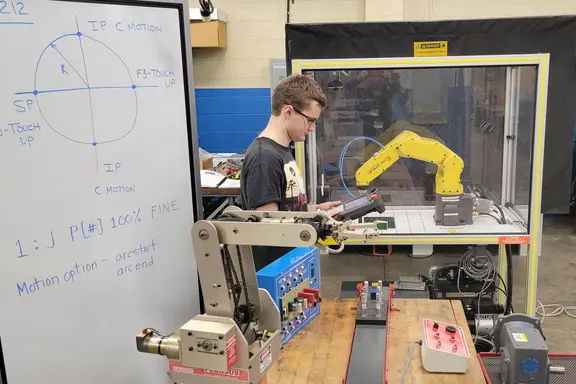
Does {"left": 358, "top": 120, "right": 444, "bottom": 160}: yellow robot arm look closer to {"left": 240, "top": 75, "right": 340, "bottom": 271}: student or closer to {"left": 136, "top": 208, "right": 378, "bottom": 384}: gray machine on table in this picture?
{"left": 240, "top": 75, "right": 340, "bottom": 271}: student

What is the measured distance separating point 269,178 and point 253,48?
3.69 m

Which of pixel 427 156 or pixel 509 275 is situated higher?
pixel 427 156

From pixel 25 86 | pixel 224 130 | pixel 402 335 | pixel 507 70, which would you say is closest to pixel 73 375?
pixel 25 86

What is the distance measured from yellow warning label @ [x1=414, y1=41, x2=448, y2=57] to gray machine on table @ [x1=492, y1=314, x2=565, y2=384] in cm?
155

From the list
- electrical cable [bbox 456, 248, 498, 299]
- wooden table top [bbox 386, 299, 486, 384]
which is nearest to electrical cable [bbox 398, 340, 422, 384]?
wooden table top [bbox 386, 299, 486, 384]

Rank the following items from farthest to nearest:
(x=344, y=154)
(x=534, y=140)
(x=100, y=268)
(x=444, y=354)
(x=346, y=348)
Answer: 1. (x=344, y=154)
2. (x=534, y=140)
3. (x=346, y=348)
4. (x=444, y=354)
5. (x=100, y=268)

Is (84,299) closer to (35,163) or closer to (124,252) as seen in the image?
(124,252)

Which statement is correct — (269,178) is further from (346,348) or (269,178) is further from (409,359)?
(409,359)

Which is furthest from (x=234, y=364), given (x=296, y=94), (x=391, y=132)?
(x=391, y=132)

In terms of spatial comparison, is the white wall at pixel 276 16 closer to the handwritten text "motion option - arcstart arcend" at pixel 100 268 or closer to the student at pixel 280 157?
the student at pixel 280 157

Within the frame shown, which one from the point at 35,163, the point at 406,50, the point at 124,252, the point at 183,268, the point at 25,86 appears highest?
the point at 406,50

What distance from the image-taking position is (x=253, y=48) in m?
5.38

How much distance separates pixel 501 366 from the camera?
2074 millimetres

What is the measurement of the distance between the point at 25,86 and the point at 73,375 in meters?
0.70
